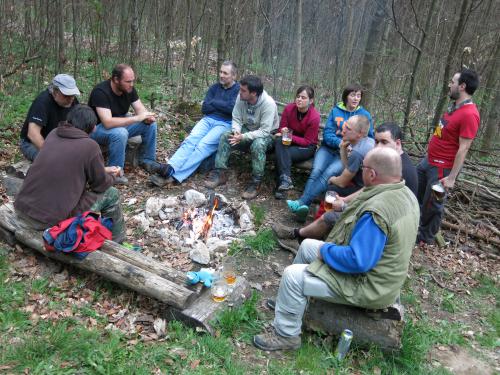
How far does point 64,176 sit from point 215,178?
255 cm

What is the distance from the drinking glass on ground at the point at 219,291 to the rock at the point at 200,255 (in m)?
0.53

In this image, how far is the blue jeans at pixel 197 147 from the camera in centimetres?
589

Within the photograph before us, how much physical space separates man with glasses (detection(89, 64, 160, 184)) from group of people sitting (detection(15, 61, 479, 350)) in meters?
0.01

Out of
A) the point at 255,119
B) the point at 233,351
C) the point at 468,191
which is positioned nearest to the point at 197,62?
the point at 255,119

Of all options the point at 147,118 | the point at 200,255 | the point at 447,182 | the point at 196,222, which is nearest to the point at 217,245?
the point at 200,255

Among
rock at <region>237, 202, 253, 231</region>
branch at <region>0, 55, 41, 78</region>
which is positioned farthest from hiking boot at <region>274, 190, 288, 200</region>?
branch at <region>0, 55, 41, 78</region>

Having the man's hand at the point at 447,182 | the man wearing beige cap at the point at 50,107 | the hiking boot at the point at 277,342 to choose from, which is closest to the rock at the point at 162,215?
the man wearing beige cap at the point at 50,107

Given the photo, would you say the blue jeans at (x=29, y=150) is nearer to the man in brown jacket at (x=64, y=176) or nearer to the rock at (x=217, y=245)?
the man in brown jacket at (x=64, y=176)

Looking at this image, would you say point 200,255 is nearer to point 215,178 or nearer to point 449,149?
point 215,178

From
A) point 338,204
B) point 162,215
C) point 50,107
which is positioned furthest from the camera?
point 162,215

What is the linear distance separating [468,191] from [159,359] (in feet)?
17.3

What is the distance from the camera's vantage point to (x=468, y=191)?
633 cm

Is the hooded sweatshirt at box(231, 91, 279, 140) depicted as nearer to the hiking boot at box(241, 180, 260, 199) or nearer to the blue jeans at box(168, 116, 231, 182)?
the blue jeans at box(168, 116, 231, 182)

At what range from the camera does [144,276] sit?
3557 mm
